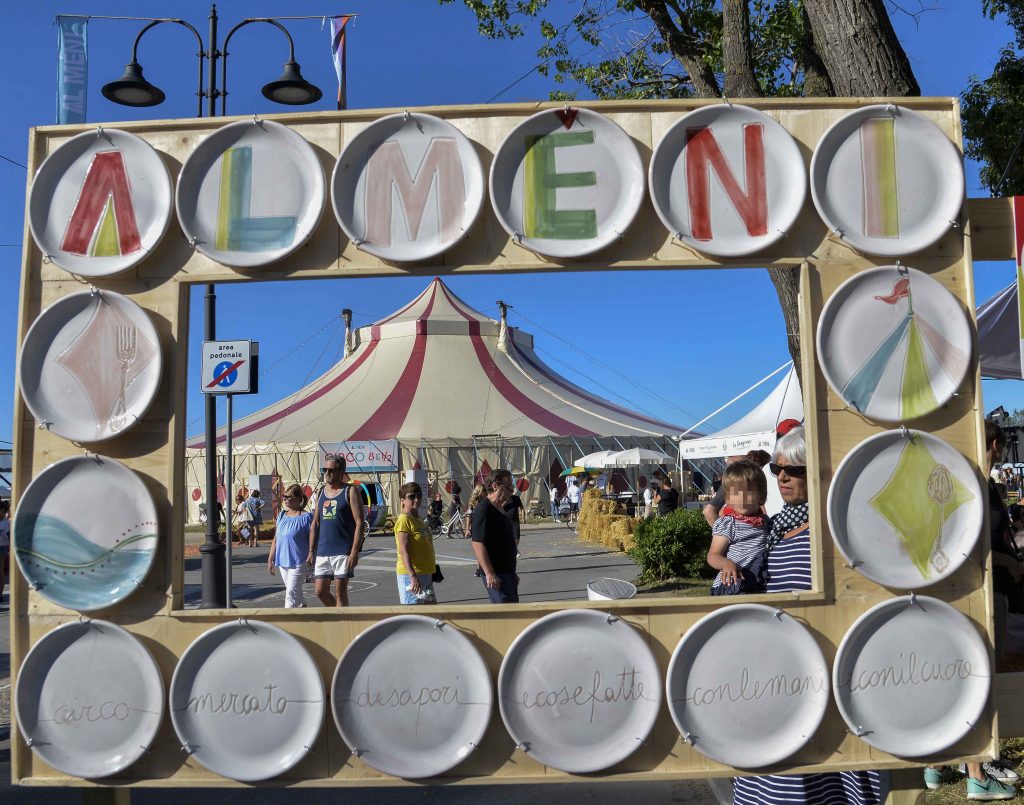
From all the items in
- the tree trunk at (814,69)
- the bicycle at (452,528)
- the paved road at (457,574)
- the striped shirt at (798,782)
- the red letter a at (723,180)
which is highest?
the tree trunk at (814,69)

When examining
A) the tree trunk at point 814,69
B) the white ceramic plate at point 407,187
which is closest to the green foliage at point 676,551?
the tree trunk at point 814,69

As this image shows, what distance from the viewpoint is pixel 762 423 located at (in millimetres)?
12594

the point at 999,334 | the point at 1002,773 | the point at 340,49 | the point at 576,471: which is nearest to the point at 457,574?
the point at 340,49

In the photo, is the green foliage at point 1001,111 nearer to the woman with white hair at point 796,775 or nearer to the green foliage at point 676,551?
the green foliage at point 676,551

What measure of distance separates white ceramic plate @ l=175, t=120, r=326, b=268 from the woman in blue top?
17.2ft

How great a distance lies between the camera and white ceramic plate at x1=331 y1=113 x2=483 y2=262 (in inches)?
117

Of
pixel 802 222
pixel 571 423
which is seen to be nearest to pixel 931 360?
pixel 802 222

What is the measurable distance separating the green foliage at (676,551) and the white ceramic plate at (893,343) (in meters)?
8.52

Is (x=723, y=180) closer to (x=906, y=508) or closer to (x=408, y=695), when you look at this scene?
(x=906, y=508)

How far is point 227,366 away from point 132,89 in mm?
3268

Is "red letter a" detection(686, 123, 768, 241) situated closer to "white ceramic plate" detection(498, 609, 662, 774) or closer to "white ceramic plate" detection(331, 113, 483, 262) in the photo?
"white ceramic plate" detection(331, 113, 483, 262)

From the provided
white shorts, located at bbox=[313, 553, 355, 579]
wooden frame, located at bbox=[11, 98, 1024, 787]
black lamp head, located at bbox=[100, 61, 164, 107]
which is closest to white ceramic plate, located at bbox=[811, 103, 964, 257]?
wooden frame, located at bbox=[11, 98, 1024, 787]

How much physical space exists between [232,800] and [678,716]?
292 centimetres

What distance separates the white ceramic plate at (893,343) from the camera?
9.52 feet
